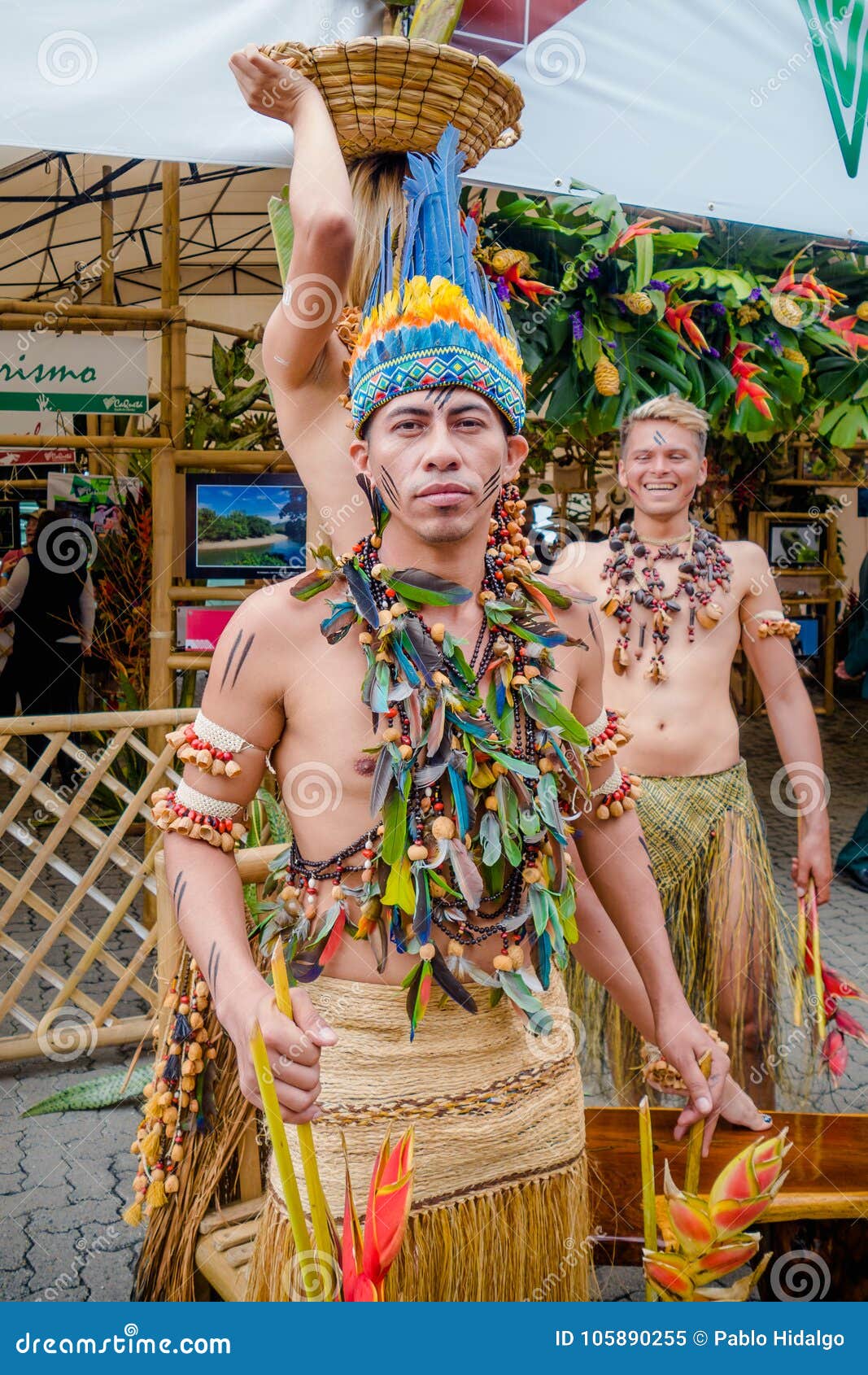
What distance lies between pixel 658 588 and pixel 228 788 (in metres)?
1.96

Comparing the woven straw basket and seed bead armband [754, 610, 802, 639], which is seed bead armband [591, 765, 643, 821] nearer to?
the woven straw basket

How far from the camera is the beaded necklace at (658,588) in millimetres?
3191

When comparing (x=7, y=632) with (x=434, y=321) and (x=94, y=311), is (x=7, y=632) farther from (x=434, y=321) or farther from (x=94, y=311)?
(x=434, y=321)

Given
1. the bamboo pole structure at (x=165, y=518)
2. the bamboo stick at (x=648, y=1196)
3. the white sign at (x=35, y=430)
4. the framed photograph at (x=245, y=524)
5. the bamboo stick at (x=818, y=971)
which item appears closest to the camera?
the bamboo stick at (x=648, y=1196)

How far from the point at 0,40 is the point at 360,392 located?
144cm

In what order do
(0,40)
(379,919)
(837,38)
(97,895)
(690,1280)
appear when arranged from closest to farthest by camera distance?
(690,1280) < (379,919) < (0,40) < (837,38) < (97,895)

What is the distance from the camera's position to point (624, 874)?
1.77 metres

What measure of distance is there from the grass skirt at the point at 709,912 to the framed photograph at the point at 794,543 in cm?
742

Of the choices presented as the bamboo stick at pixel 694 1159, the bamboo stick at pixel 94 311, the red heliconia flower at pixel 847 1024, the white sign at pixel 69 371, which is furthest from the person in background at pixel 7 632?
the bamboo stick at pixel 694 1159

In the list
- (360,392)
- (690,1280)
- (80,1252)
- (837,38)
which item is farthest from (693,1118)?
(837,38)

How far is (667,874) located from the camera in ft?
10.3

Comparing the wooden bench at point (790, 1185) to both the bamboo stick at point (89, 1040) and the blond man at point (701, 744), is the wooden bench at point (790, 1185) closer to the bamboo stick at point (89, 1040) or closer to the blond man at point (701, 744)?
the blond man at point (701, 744)

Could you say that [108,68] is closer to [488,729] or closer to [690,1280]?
[488,729]

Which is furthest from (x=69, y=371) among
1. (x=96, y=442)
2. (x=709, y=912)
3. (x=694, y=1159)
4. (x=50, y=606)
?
(x=694, y=1159)
